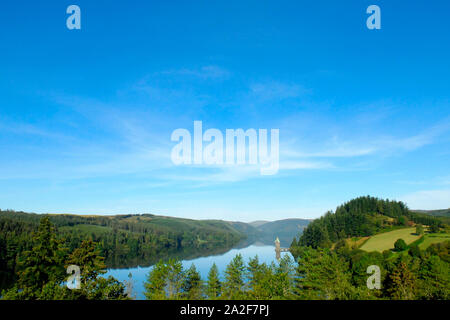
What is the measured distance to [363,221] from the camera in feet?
460

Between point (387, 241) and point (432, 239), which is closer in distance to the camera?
point (432, 239)

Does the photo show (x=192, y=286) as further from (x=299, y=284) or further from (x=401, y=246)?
(x=401, y=246)

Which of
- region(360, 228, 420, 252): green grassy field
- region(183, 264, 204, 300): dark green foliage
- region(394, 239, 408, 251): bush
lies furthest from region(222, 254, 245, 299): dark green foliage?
region(360, 228, 420, 252): green grassy field

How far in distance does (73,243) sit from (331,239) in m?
136

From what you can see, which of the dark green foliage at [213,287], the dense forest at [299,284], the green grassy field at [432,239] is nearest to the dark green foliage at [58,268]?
the dense forest at [299,284]

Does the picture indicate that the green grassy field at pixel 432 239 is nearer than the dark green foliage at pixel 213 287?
No

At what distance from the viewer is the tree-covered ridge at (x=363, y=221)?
437ft

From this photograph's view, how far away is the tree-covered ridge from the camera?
437ft

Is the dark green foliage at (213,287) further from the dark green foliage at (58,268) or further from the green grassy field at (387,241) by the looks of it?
the green grassy field at (387,241)

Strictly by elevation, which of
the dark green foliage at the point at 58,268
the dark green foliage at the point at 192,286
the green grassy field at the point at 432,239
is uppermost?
the dark green foliage at the point at 58,268

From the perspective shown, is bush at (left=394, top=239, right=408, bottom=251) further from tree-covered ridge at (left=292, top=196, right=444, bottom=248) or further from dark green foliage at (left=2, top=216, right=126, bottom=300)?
dark green foliage at (left=2, top=216, right=126, bottom=300)

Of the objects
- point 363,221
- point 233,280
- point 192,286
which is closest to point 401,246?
point 363,221

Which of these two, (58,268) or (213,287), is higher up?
(58,268)
